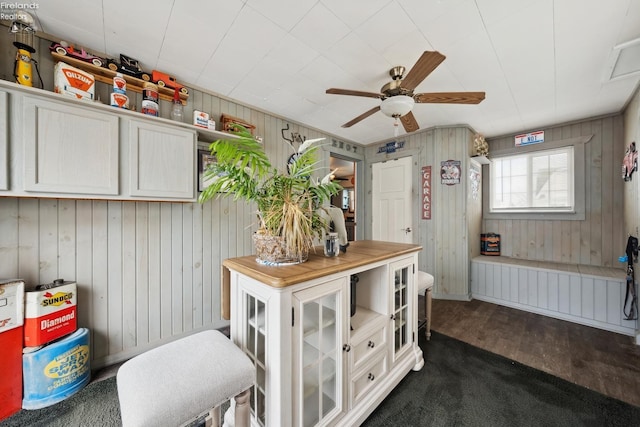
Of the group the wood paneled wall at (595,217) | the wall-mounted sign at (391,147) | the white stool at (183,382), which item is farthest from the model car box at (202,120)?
the wood paneled wall at (595,217)

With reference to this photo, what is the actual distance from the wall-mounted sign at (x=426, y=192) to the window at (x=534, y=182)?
1.20 metres

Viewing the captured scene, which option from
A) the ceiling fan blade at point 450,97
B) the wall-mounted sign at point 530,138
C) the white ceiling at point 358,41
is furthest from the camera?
the wall-mounted sign at point 530,138

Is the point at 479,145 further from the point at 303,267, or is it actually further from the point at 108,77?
the point at 108,77

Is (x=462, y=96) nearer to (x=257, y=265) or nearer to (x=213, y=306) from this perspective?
(x=257, y=265)

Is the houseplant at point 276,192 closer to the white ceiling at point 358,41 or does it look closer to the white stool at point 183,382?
the white stool at point 183,382

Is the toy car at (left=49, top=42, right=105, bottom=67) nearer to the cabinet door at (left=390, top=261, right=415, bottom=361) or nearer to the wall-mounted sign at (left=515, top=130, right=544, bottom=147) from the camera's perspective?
the cabinet door at (left=390, top=261, right=415, bottom=361)

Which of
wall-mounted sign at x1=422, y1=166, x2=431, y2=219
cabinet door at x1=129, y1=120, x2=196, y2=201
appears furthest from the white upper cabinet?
wall-mounted sign at x1=422, y1=166, x2=431, y2=219

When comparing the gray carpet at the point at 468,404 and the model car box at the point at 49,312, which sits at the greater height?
the model car box at the point at 49,312

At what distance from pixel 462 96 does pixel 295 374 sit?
228 centimetres

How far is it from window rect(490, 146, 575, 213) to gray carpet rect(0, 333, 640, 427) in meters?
2.70

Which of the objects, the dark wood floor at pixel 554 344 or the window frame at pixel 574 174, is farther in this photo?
the window frame at pixel 574 174

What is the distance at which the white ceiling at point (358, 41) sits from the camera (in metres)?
1.45

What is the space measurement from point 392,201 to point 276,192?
3.23 metres

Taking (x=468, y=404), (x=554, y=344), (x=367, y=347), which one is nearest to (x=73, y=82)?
(x=367, y=347)
